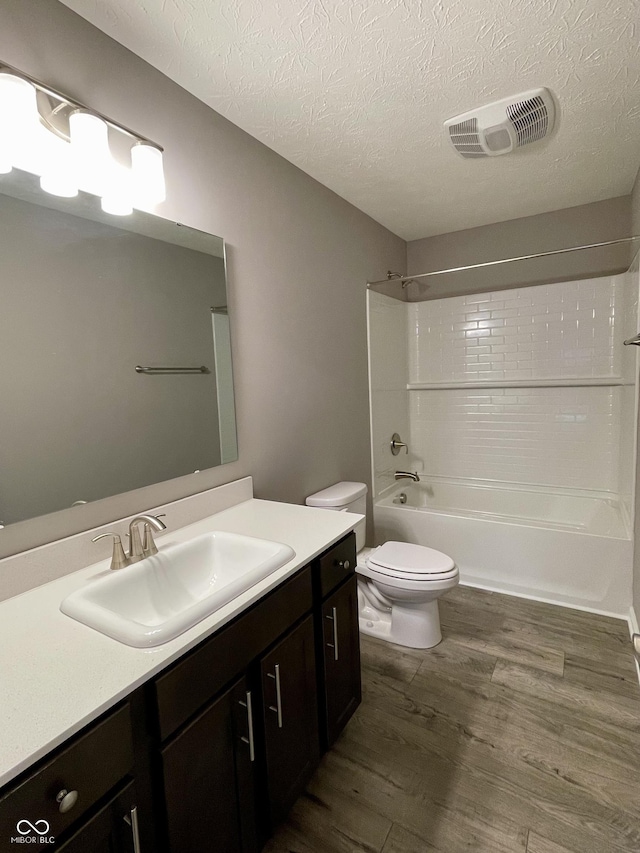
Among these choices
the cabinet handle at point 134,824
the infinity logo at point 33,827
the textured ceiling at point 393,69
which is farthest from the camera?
the textured ceiling at point 393,69

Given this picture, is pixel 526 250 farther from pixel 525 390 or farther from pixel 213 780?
pixel 213 780

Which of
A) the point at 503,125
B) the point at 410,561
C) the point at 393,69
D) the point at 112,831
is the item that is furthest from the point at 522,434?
the point at 112,831

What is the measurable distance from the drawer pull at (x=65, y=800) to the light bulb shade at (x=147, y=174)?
152cm

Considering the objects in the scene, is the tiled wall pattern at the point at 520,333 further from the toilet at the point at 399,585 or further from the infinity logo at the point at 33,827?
the infinity logo at the point at 33,827

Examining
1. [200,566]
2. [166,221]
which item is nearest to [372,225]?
[166,221]

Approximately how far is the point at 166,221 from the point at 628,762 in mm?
2472

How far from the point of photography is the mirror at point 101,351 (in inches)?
44.9

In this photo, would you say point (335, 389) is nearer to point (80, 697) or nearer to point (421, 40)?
point (421, 40)

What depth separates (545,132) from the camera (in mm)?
1937

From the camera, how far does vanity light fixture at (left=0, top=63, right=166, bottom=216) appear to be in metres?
1.09

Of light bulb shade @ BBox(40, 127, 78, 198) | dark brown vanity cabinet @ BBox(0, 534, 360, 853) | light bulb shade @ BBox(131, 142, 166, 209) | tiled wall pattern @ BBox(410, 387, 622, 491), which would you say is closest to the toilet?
dark brown vanity cabinet @ BBox(0, 534, 360, 853)

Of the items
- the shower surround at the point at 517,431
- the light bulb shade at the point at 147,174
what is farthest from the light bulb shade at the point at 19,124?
the shower surround at the point at 517,431

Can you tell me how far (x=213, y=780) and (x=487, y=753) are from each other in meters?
1.08

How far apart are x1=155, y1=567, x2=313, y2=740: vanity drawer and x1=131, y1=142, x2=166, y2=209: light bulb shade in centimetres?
130
